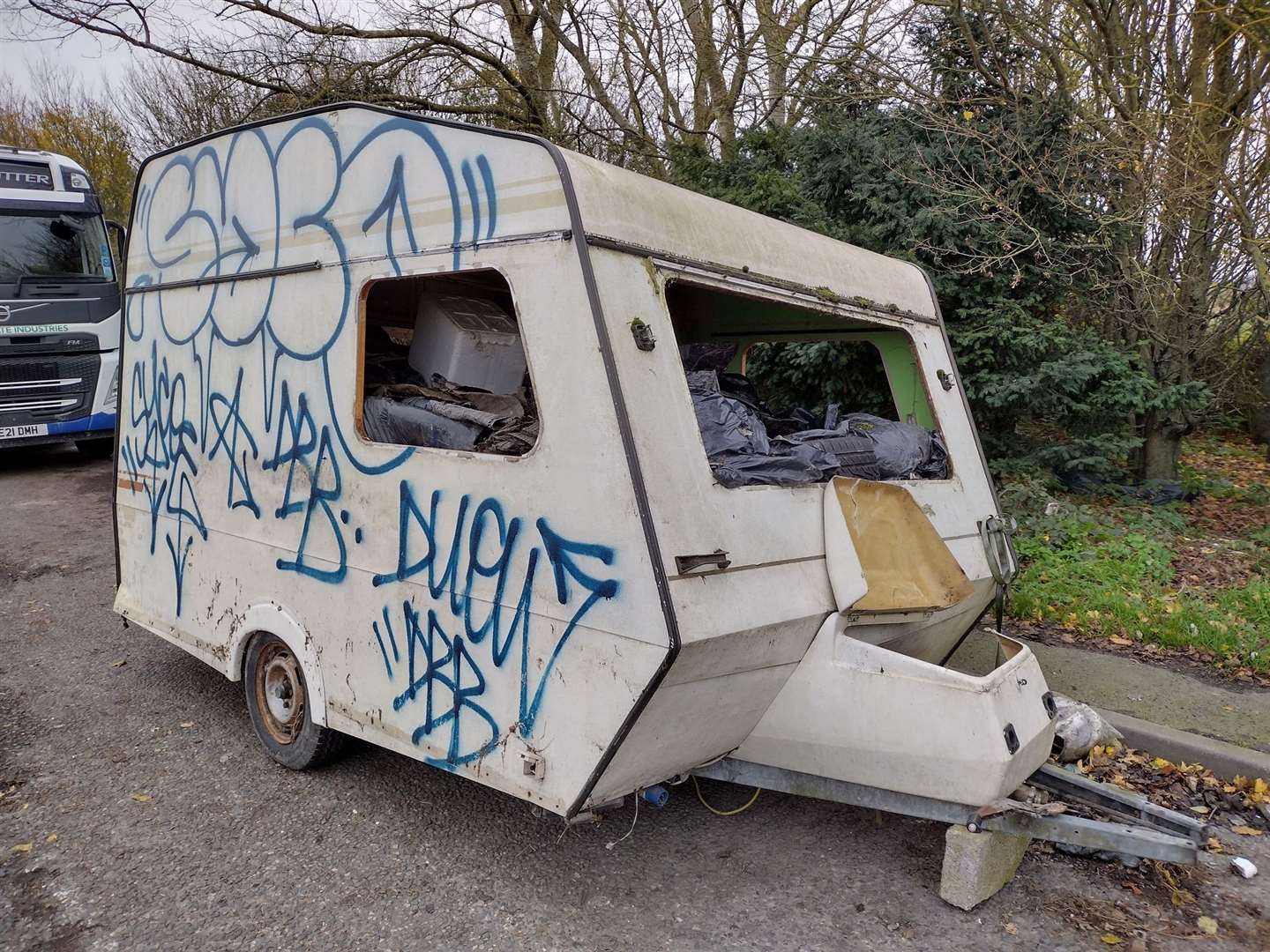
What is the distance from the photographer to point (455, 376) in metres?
3.63

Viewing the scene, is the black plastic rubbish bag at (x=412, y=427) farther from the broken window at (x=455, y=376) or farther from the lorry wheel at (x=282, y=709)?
the lorry wheel at (x=282, y=709)

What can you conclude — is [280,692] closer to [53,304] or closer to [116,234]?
[53,304]

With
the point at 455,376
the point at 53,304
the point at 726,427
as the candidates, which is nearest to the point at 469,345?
the point at 455,376

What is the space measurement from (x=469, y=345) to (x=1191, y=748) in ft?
11.6

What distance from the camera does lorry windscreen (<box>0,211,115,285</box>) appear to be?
10023 mm

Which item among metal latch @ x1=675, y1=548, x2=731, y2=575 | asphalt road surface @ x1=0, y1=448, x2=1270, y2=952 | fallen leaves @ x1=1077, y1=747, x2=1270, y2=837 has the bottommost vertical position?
asphalt road surface @ x1=0, y1=448, x2=1270, y2=952

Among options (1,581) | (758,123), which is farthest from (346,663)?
(758,123)

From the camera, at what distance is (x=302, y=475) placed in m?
3.61

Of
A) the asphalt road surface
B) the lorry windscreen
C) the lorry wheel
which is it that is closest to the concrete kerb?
the asphalt road surface

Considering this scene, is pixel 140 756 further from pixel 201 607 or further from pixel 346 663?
pixel 346 663

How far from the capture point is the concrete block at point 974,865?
2859 millimetres

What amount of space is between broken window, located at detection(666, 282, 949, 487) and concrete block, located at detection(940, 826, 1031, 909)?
126cm

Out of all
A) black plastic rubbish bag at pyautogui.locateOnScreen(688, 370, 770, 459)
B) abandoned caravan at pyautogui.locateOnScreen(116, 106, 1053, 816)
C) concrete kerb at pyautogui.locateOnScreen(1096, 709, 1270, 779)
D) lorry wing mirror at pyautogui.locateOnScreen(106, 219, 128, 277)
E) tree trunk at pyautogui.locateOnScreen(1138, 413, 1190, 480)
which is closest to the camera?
abandoned caravan at pyautogui.locateOnScreen(116, 106, 1053, 816)

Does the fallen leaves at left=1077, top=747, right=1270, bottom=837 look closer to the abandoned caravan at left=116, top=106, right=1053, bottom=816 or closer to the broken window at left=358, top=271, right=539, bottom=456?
the abandoned caravan at left=116, top=106, right=1053, bottom=816
